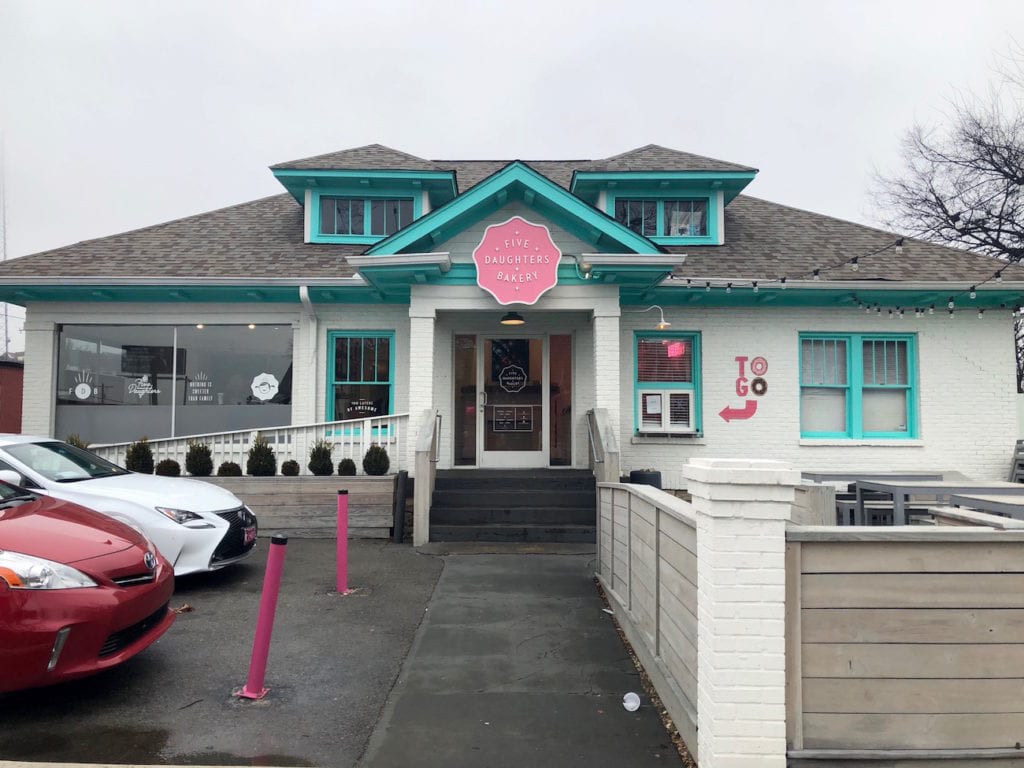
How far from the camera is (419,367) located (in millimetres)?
9516

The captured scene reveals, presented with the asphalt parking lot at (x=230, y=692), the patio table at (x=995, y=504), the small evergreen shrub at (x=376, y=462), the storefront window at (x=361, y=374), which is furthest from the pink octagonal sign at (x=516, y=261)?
the patio table at (x=995, y=504)

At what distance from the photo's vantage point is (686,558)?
3.66m

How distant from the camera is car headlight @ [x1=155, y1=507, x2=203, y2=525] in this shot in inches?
246

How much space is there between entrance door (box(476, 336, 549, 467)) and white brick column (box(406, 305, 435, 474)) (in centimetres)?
169

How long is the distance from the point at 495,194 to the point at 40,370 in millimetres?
7734

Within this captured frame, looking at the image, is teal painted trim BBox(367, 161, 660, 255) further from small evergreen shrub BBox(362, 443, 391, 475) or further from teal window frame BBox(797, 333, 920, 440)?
teal window frame BBox(797, 333, 920, 440)

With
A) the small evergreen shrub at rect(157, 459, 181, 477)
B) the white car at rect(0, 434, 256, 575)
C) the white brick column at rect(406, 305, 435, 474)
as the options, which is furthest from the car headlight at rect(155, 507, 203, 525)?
the white brick column at rect(406, 305, 435, 474)

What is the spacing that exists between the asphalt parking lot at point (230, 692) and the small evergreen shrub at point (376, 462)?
2870 millimetres

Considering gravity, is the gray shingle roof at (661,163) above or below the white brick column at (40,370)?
above

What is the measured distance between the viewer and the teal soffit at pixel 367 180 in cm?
1179

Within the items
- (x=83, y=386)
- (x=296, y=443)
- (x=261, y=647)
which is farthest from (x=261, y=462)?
(x=261, y=647)

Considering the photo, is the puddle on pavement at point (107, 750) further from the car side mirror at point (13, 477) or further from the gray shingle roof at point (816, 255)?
the gray shingle roof at point (816, 255)

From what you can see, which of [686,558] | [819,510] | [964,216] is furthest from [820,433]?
[964,216]

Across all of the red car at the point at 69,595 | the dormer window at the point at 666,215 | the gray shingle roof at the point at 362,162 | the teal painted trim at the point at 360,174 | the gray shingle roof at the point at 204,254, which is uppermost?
the gray shingle roof at the point at 362,162
